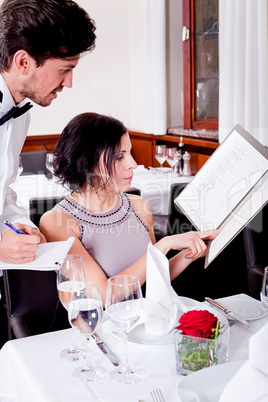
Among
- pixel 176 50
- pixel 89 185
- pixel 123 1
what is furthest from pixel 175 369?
pixel 123 1

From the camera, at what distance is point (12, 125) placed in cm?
182

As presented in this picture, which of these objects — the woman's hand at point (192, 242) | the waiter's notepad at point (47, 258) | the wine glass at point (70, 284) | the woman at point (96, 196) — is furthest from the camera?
the woman at point (96, 196)

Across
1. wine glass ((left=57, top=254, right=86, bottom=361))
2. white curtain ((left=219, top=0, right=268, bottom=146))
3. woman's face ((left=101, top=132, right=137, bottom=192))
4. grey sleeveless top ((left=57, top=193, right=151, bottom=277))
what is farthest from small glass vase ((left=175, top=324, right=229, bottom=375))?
white curtain ((left=219, top=0, right=268, bottom=146))

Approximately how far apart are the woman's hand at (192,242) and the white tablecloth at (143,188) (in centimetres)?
169

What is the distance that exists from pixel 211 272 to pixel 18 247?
139cm

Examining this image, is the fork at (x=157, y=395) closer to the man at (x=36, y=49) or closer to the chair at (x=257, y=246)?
the man at (x=36, y=49)

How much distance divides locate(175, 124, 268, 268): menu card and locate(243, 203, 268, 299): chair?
0.88 m

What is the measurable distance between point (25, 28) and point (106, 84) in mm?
4147

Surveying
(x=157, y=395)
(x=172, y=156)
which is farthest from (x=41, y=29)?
(x=172, y=156)

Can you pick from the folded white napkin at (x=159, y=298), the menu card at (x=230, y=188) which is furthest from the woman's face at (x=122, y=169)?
the folded white napkin at (x=159, y=298)

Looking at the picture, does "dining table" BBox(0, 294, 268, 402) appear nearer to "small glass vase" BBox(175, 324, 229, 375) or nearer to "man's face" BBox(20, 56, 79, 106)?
"small glass vase" BBox(175, 324, 229, 375)

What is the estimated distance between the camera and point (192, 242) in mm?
1570

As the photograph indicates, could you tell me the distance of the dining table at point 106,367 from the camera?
3.30ft

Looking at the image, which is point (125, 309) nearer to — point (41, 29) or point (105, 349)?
point (105, 349)
